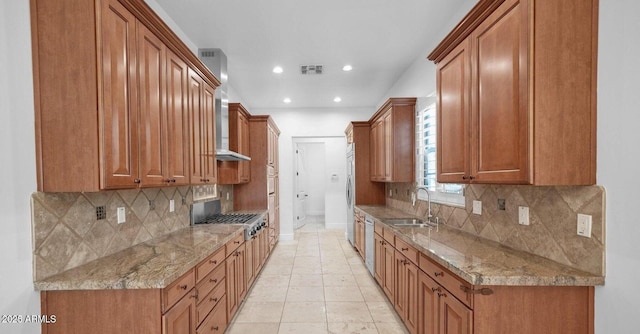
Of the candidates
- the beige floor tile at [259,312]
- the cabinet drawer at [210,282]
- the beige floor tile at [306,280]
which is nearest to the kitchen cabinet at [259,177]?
the beige floor tile at [306,280]

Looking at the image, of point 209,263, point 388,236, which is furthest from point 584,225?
point 209,263

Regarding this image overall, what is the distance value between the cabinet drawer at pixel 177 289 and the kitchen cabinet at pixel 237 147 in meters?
1.94

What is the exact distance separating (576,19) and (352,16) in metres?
1.77

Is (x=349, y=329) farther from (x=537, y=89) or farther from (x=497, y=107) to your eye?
(x=537, y=89)

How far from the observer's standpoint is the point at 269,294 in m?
3.32

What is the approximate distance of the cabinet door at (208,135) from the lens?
103 inches

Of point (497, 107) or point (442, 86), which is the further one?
point (442, 86)

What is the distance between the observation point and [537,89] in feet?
4.46

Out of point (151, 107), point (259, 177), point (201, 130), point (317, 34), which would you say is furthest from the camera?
point (259, 177)

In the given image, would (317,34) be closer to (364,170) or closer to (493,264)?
(493,264)

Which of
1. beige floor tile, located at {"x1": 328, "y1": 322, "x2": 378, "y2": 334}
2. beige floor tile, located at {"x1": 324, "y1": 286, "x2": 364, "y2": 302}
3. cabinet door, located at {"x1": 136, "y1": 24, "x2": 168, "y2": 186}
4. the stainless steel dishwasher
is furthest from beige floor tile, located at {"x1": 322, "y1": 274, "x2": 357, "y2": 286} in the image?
cabinet door, located at {"x1": 136, "y1": 24, "x2": 168, "y2": 186}

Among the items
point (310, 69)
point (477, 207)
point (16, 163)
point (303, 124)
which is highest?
point (310, 69)

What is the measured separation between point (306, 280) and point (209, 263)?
1.99 m

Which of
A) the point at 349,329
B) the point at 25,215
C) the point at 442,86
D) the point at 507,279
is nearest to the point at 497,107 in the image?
the point at 442,86
